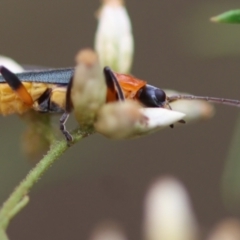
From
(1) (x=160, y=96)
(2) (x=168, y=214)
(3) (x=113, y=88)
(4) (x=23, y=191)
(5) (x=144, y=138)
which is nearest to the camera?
(4) (x=23, y=191)

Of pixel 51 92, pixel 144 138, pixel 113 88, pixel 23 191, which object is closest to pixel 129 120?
pixel 113 88

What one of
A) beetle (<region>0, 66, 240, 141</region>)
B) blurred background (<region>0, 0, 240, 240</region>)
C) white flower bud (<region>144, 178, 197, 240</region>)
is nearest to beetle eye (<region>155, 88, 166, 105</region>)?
beetle (<region>0, 66, 240, 141</region>)

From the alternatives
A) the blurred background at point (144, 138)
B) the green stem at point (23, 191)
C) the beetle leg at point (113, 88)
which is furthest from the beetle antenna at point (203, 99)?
the blurred background at point (144, 138)

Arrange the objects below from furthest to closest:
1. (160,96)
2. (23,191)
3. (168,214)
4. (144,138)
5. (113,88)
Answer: (144,138) → (168,214) → (160,96) → (113,88) → (23,191)

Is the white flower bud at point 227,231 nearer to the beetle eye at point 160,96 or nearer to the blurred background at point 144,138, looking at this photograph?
the beetle eye at point 160,96

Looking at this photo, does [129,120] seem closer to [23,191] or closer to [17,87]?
[23,191]

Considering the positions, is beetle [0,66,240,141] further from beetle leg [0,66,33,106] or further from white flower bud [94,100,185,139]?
white flower bud [94,100,185,139]
